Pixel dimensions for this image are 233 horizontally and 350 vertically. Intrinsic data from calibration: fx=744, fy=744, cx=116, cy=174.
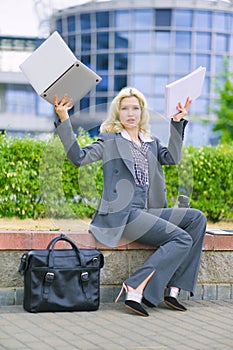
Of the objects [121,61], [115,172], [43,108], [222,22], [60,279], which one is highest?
[222,22]

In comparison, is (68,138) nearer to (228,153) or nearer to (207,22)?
(228,153)

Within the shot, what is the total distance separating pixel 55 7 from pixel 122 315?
58012 millimetres

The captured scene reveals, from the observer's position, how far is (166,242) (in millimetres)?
5645

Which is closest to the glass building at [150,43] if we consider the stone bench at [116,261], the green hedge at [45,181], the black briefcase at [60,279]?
the green hedge at [45,181]

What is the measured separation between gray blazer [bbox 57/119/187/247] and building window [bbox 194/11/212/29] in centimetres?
5356

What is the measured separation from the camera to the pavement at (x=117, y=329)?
4457 mm

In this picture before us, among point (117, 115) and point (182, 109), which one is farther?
point (117, 115)

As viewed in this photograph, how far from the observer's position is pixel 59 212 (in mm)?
6820

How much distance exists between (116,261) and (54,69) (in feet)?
5.18

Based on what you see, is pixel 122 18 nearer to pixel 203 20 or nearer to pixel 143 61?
pixel 143 61

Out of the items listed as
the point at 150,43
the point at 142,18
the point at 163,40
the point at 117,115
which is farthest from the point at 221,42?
the point at 117,115

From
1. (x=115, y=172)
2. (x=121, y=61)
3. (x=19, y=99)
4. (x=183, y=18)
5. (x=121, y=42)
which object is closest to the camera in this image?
(x=115, y=172)

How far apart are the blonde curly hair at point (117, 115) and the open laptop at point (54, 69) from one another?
1.27 ft

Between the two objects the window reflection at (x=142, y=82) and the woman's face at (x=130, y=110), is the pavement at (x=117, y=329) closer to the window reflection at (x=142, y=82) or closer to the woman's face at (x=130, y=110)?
the woman's face at (x=130, y=110)
